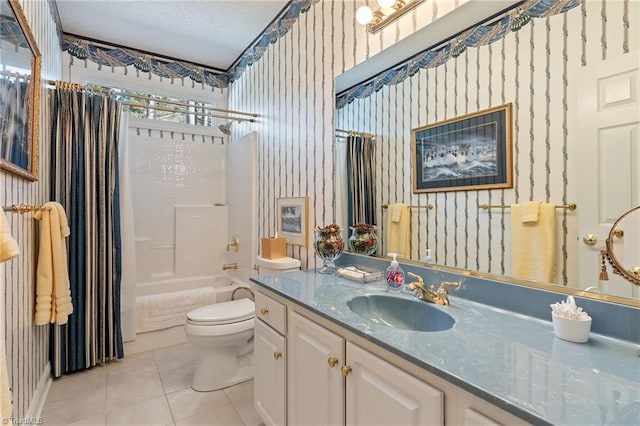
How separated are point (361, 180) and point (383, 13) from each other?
826mm

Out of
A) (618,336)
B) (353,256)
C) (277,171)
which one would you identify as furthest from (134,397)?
(618,336)

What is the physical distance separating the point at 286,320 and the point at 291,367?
7.5 inches

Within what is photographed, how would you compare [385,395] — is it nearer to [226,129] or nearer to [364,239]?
[364,239]

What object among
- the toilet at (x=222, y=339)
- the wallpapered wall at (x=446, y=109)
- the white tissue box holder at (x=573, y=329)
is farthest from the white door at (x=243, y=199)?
the white tissue box holder at (x=573, y=329)

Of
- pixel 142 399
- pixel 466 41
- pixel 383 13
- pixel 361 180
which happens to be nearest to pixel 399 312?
pixel 361 180

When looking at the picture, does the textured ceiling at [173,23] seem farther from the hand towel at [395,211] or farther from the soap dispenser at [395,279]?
the soap dispenser at [395,279]

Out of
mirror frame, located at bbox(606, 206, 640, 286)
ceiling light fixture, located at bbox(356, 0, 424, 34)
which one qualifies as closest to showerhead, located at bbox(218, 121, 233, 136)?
ceiling light fixture, located at bbox(356, 0, 424, 34)

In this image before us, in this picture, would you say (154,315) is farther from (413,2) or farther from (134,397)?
(413,2)

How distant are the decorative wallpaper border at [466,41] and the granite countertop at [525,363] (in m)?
1.00

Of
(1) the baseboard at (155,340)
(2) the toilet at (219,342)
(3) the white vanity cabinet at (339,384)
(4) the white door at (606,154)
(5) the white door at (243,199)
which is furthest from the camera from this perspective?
(5) the white door at (243,199)

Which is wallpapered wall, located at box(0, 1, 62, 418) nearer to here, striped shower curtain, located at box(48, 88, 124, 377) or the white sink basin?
striped shower curtain, located at box(48, 88, 124, 377)

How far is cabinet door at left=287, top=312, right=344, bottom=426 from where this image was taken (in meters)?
1.07

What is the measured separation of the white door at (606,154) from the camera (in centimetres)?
87

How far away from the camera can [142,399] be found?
194cm
